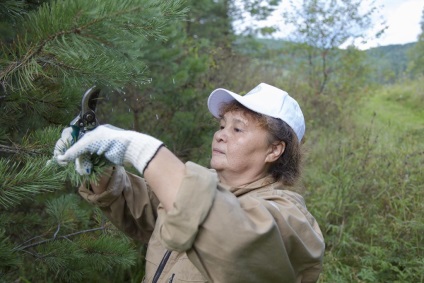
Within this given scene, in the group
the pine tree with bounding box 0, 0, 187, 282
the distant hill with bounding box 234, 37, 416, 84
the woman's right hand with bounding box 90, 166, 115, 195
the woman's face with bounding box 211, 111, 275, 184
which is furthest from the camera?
the distant hill with bounding box 234, 37, 416, 84

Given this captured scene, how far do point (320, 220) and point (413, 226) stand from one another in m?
0.80

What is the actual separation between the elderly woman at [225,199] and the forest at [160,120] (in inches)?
7.3

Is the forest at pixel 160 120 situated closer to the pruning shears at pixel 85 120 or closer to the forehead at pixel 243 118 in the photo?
the pruning shears at pixel 85 120

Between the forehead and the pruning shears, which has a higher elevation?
the pruning shears

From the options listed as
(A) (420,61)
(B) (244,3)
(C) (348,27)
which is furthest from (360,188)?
(A) (420,61)

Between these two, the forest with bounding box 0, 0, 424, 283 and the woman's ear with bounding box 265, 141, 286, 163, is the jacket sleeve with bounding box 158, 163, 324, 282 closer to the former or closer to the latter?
the forest with bounding box 0, 0, 424, 283

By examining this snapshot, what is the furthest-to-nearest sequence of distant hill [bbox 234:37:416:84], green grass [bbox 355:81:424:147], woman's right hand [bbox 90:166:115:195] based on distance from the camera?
distant hill [bbox 234:37:416:84] → green grass [bbox 355:81:424:147] → woman's right hand [bbox 90:166:115:195]

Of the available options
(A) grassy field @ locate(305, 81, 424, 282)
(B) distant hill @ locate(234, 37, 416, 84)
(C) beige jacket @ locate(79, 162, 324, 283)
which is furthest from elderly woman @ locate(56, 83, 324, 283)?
(B) distant hill @ locate(234, 37, 416, 84)

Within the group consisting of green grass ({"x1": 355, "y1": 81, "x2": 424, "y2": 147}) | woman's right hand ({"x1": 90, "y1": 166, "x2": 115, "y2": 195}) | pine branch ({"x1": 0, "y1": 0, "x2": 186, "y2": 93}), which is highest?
pine branch ({"x1": 0, "y1": 0, "x2": 186, "y2": 93})

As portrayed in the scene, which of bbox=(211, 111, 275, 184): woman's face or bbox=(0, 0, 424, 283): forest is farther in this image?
bbox=(211, 111, 275, 184): woman's face

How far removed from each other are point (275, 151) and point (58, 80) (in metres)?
0.90

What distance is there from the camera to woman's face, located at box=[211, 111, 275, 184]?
1.81m

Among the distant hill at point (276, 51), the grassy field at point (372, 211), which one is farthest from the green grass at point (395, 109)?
the grassy field at point (372, 211)

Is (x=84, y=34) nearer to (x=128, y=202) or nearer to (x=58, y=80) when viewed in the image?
(x=58, y=80)
